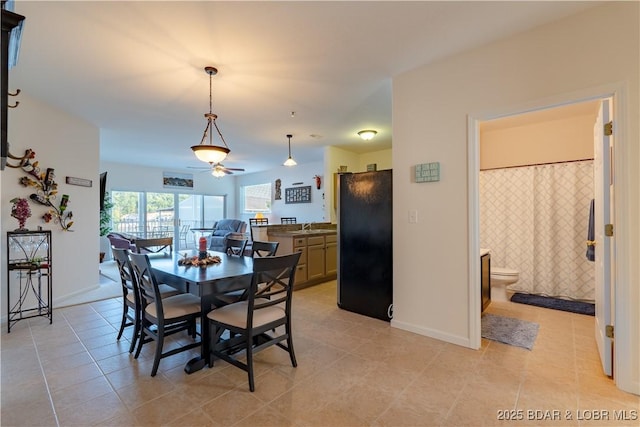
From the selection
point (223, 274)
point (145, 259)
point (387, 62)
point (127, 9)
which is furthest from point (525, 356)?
point (127, 9)

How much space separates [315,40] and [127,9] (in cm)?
134

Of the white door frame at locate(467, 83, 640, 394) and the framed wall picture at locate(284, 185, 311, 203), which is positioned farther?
the framed wall picture at locate(284, 185, 311, 203)

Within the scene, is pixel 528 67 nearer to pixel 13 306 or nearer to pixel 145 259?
pixel 145 259

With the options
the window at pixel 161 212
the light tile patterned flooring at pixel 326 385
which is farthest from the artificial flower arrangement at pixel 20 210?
the window at pixel 161 212

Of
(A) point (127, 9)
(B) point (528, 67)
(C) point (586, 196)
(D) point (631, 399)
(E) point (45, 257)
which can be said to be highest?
(A) point (127, 9)

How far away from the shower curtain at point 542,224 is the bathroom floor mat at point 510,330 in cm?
143

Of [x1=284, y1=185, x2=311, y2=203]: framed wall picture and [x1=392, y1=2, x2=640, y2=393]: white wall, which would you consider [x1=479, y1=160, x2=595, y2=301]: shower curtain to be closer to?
[x1=392, y1=2, x2=640, y2=393]: white wall

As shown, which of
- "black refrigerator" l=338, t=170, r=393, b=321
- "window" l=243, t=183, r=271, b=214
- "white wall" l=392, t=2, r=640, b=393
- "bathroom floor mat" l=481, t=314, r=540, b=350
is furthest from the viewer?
"window" l=243, t=183, r=271, b=214

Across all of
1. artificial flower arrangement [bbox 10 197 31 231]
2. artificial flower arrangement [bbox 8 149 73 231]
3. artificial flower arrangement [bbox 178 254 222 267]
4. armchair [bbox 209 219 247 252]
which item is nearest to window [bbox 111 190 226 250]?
armchair [bbox 209 219 247 252]

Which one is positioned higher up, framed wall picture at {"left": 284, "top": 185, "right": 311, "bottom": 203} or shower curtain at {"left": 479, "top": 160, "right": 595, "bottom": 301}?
framed wall picture at {"left": 284, "top": 185, "right": 311, "bottom": 203}

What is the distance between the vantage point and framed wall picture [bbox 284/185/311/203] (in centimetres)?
764

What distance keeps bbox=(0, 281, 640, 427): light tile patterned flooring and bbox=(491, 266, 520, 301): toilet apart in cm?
90

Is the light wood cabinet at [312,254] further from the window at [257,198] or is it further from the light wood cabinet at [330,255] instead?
the window at [257,198]

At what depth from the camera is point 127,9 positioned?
1.97 metres
